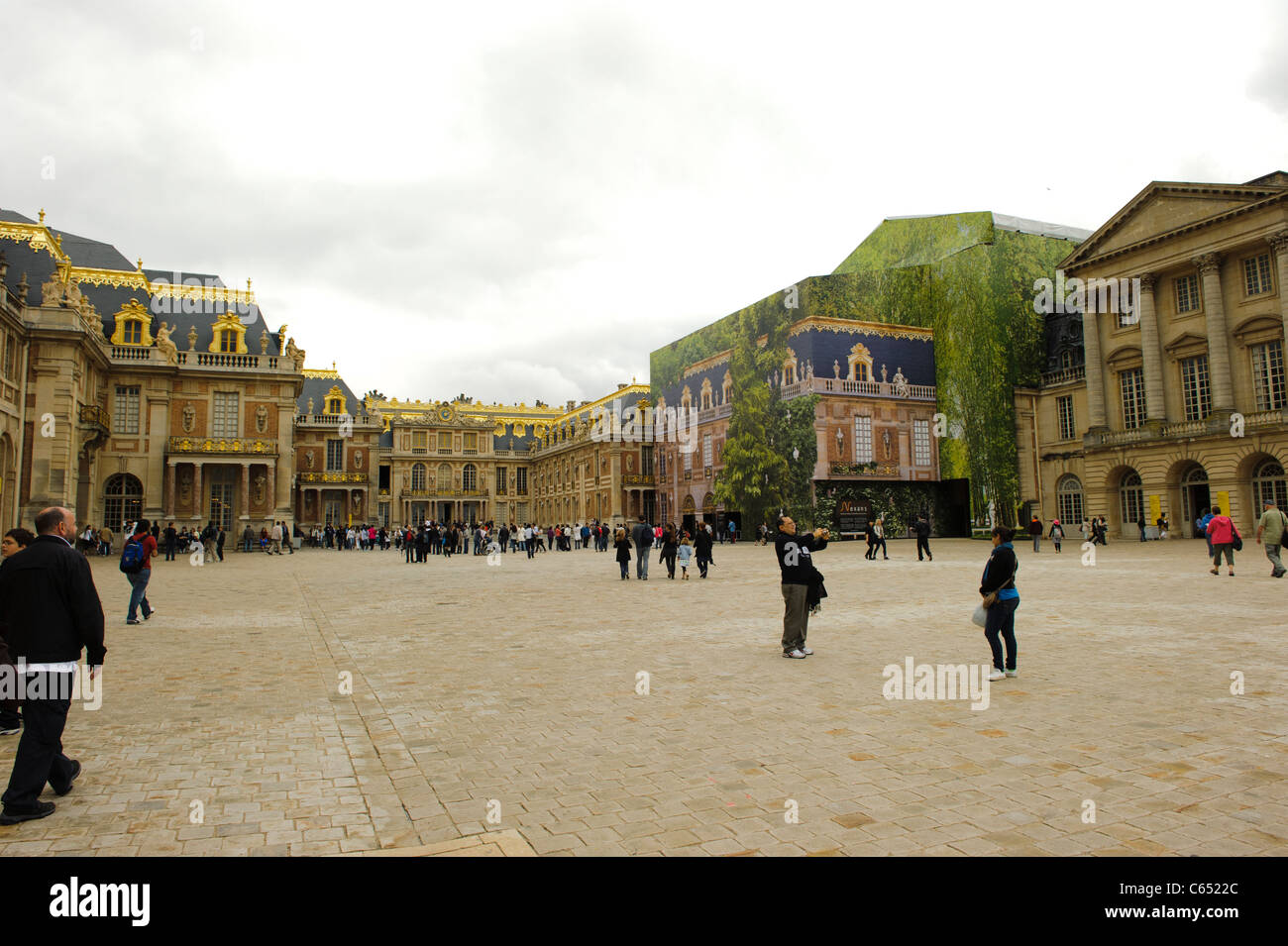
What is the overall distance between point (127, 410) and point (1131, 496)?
5018 centimetres

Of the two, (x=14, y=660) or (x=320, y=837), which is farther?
(x=14, y=660)

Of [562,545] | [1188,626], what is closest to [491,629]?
[1188,626]

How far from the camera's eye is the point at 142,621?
12.1 m

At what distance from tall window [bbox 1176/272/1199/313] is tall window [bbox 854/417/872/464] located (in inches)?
596

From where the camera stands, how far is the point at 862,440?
4369cm

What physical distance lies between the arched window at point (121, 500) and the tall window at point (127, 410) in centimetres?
234

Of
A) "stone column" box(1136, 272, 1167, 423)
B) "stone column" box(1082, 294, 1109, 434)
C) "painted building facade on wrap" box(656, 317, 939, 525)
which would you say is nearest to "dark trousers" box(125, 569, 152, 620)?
"painted building facade on wrap" box(656, 317, 939, 525)

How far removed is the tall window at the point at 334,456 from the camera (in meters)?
59.6

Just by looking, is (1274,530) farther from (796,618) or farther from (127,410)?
(127,410)

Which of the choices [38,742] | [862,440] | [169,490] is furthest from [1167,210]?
[169,490]

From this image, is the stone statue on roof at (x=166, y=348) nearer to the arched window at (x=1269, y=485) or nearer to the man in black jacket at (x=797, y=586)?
the man in black jacket at (x=797, y=586)

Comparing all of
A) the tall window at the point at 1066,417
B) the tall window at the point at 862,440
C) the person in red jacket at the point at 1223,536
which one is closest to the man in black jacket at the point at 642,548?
the person in red jacket at the point at 1223,536

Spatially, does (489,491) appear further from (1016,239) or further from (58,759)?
(58,759)
